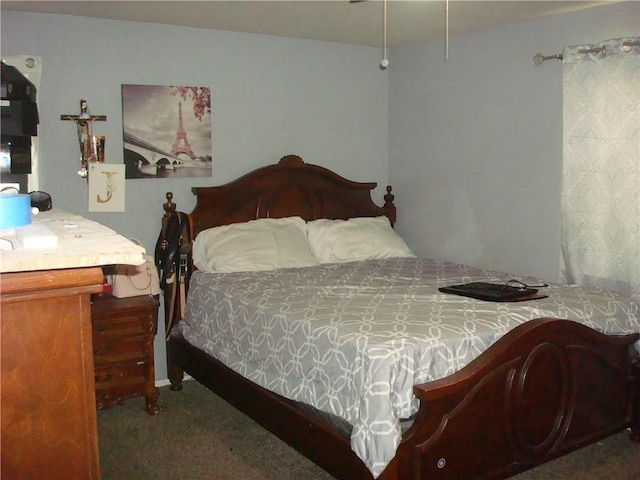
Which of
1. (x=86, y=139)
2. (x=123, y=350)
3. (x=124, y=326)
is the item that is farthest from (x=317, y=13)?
(x=123, y=350)

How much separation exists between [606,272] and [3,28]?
3553 mm

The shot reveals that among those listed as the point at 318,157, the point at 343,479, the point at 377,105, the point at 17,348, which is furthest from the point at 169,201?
the point at 17,348

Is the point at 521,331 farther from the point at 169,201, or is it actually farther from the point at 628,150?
the point at 169,201

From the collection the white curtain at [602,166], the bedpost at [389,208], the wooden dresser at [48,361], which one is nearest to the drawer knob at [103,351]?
the wooden dresser at [48,361]

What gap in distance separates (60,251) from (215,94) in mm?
2938

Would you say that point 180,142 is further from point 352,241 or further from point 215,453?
point 215,453

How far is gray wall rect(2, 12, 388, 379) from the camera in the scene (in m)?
3.69

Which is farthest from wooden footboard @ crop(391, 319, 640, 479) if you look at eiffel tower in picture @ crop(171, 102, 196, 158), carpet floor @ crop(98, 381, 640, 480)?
eiffel tower in picture @ crop(171, 102, 196, 158)

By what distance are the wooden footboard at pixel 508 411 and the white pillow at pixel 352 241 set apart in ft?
4.24

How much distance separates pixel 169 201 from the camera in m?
3.97

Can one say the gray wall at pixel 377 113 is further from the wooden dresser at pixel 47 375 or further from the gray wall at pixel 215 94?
the wooden dresser at pixel 47 375

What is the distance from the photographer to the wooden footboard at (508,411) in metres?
2.33

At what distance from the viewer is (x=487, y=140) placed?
13.7 ft

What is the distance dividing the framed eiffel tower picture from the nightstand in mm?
899
